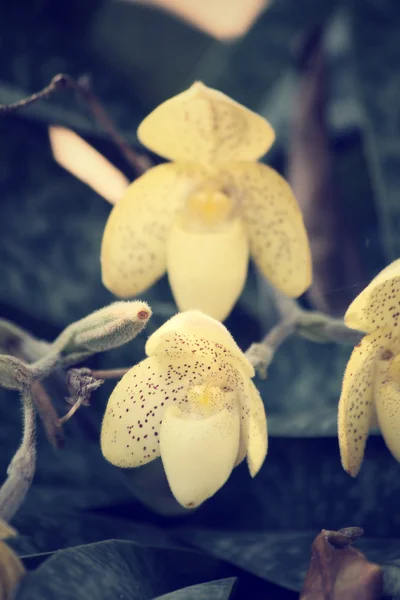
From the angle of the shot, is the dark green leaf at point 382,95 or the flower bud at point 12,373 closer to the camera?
the flower bud at point 12,373

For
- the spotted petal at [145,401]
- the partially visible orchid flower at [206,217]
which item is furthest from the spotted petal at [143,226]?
the spotted petal at [145,401]

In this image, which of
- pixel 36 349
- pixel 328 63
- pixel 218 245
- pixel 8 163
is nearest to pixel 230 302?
pixel 218 245

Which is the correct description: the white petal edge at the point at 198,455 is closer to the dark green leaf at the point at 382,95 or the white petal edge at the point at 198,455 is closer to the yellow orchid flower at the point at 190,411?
the yellow orchid flower at the point at 190,411

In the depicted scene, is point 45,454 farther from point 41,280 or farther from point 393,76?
point 393,76

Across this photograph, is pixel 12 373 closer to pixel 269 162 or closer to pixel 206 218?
pixel 206 218

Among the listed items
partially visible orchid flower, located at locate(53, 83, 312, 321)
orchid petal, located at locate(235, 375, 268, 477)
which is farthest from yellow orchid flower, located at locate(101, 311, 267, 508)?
partially visible orchid flower, located at locate(53, 83, 312, 321)

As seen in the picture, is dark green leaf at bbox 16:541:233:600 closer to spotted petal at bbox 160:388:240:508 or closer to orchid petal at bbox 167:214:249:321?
spotted petal at bbox 160:388:240:508
